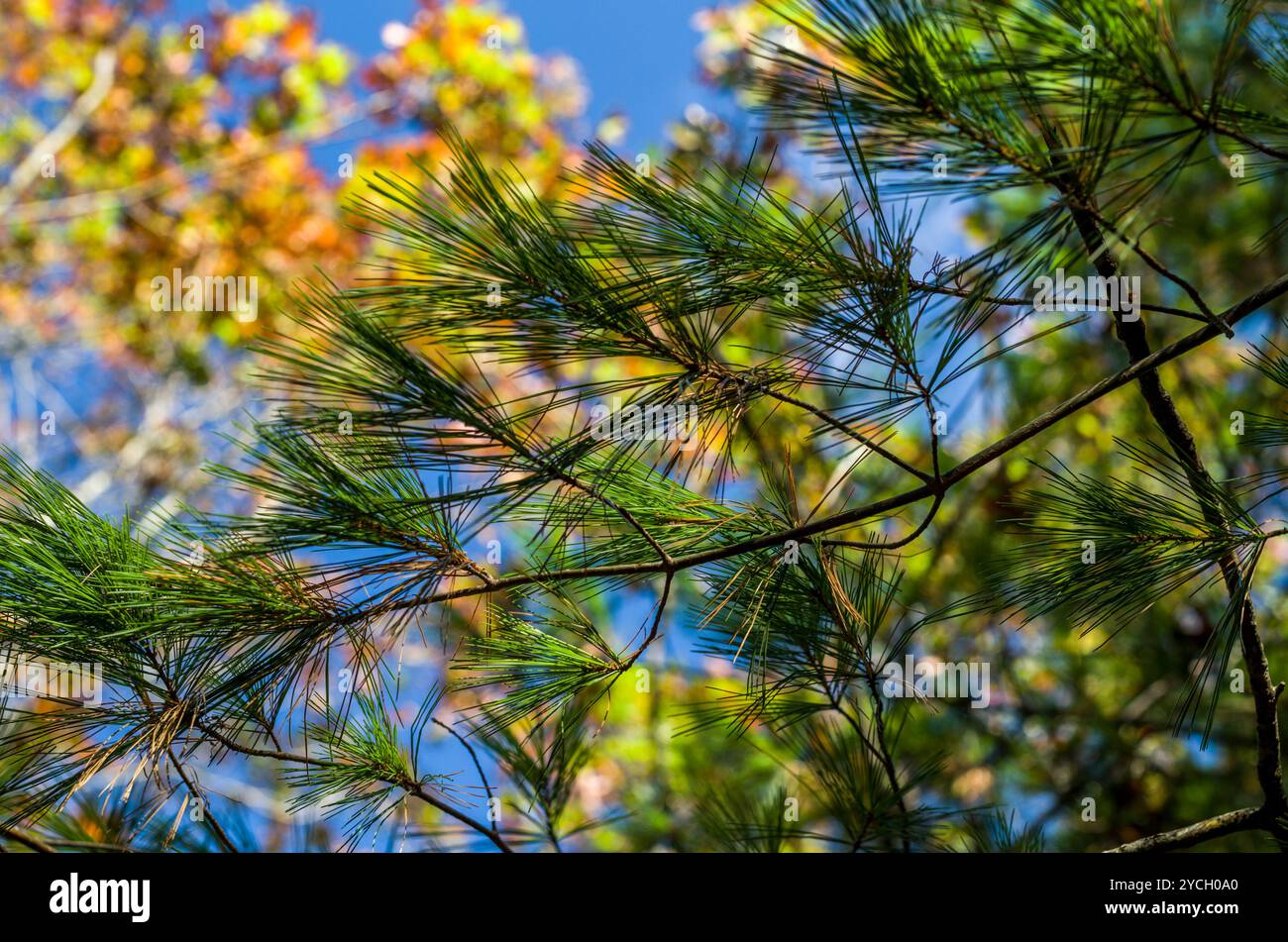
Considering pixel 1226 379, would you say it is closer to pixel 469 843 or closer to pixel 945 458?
pixel 945 458

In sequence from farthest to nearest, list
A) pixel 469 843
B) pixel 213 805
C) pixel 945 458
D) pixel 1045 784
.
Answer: pixel 1045 784 → pixel 945 458 → pixel 469 843 → pixel 213 805

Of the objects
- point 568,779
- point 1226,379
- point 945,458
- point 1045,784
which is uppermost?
point 1226,379

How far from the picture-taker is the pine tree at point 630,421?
811 millimetres

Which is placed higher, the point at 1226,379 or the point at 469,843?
the point at 1226,379

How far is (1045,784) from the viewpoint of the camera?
10.8 ft

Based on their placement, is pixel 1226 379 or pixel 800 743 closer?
pixel 800 743

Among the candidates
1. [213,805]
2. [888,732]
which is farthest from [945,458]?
[213,805]

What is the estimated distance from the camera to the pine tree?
31.9 inches

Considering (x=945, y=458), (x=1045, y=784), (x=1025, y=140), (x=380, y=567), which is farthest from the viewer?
(x=1045, y=784)

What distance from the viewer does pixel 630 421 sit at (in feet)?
3.03
